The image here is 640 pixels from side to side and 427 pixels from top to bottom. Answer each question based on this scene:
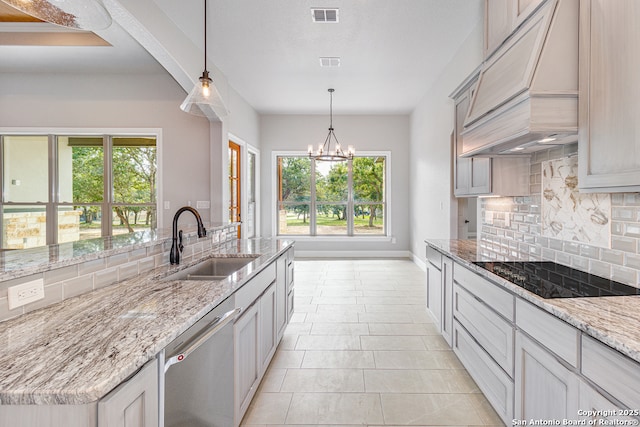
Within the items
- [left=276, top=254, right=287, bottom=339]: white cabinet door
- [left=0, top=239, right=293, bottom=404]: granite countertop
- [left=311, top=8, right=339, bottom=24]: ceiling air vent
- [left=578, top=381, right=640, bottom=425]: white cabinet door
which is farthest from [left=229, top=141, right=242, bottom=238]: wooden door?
[left=578, top=381, right=640, bottom=425]: white cabinet door

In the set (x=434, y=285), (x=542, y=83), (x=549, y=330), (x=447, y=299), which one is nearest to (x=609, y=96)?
(x=542, y=83)

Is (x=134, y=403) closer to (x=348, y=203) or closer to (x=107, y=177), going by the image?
(x=107, y=177)

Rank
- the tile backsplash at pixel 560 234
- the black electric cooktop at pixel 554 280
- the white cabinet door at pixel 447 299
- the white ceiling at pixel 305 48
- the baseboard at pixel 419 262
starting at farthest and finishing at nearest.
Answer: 1. the baseboard at pixel 419 262
2. the white ceiling at pixel 305 48
3. the white cabinet door at pixel 447 299
4. the tile backsplash at pixel 560 234
5. the black electric cooktop at pixel 554 280

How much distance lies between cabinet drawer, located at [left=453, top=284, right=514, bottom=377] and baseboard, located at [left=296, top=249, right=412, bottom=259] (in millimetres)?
4711

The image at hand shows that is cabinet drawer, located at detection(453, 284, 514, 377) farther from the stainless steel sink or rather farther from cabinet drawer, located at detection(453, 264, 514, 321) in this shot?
the stainless steel sink

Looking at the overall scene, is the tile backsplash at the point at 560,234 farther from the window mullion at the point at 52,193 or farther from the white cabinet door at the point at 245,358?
the window mullion at the point at 52,193

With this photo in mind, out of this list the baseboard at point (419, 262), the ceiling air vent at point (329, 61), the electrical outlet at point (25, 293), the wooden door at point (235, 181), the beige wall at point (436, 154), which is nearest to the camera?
the electrical outlet at point (25, 293)

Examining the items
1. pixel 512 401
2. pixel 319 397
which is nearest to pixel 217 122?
pixel 319 397

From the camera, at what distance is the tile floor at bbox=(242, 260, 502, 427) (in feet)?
6.58

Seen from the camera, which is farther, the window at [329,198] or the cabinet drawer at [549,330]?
the window at [329,198]

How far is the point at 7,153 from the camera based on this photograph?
4910mm

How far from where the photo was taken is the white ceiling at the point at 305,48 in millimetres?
3193

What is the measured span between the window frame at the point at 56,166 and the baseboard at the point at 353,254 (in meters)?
3.33

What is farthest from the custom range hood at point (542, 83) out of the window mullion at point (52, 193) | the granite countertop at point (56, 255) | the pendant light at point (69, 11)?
the window mullion at point (52, 193)
